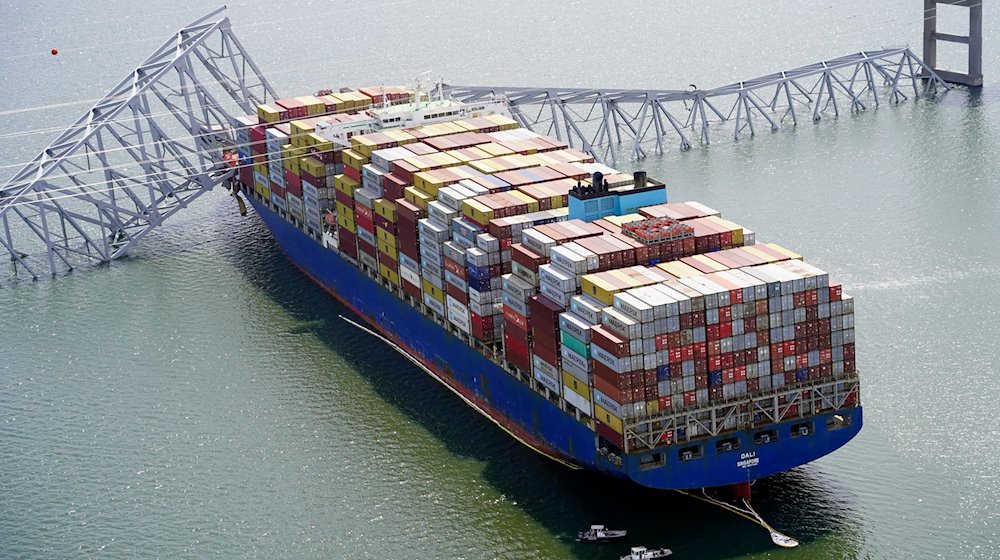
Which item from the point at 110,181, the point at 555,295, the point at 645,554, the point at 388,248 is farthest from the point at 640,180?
→ the point at 110,181

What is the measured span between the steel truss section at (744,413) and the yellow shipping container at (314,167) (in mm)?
46482

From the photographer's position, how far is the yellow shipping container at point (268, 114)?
134375 mm

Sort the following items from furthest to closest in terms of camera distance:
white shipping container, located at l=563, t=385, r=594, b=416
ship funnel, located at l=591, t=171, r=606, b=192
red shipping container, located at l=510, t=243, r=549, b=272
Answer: ship funnel, located at l=591, t=171, r=606, b=192 → red shipping container, located at l=510, t=243, r=549, b=272 → white shipping container, located at l=563, t=385, r=594, b=416

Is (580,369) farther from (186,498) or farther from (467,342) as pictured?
(186,498)

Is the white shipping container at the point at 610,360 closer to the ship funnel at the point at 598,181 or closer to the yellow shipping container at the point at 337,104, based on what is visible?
the ship funnel at the point at 598,181

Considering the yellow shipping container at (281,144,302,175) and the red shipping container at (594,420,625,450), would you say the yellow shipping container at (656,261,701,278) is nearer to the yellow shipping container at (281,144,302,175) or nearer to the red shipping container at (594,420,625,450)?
the red shipping container at (594,420,625,450)

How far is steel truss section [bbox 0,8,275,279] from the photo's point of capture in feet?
432

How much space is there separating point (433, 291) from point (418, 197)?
6.04m

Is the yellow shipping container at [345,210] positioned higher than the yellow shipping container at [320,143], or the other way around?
the yellow shipping container at [320,143]

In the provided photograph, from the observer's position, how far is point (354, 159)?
11538 cm

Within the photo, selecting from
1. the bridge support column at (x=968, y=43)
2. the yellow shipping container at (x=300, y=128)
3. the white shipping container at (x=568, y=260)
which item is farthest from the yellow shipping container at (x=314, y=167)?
the bridge support column at (x=968, y=43)

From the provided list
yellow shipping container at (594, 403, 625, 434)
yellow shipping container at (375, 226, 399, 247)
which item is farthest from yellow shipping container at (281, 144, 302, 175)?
yellow shipping container at (594, 403, 625, 434)

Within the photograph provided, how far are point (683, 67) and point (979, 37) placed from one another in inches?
1295

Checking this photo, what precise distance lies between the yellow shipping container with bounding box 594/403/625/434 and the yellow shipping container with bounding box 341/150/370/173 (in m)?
36.7
